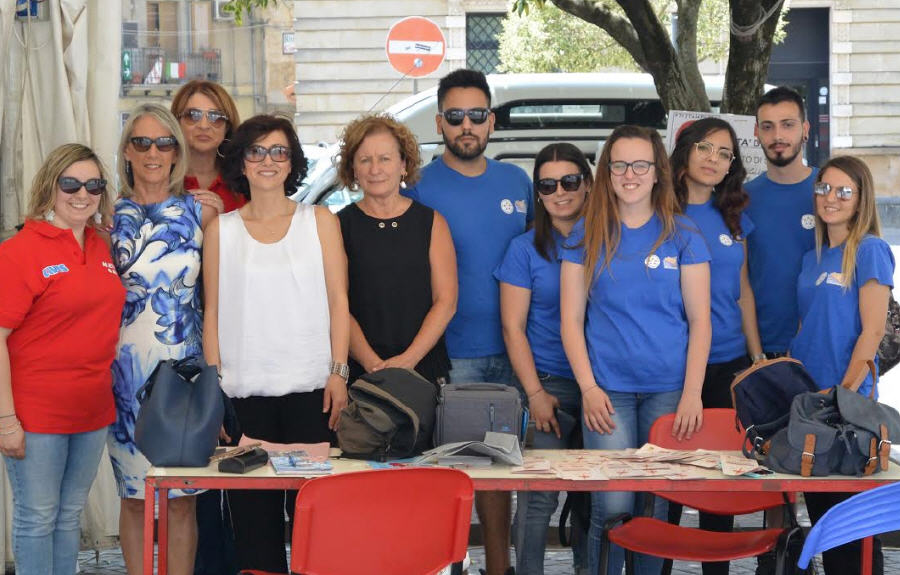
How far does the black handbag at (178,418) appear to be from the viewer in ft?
12.8

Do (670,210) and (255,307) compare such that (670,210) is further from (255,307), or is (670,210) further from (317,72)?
(317,72)

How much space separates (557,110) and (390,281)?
4.88m

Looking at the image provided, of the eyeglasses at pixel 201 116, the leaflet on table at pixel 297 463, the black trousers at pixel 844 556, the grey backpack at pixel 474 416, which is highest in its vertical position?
the eyeglasses at pixel 201 116

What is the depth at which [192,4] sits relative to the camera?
66.3 feet

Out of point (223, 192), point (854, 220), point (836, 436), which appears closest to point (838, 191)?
point (854, 220)

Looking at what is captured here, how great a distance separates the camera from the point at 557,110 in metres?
9.28

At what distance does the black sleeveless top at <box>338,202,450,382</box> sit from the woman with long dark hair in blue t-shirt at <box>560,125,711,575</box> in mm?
566

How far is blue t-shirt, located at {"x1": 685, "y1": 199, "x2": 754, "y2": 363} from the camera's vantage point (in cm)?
475

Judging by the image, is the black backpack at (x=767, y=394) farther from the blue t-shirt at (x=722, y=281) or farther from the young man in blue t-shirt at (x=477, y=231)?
the young man in blue t-shirt at (x=477, y=231)

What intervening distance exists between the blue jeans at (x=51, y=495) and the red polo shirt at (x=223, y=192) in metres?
1.10

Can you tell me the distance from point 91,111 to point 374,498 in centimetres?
281

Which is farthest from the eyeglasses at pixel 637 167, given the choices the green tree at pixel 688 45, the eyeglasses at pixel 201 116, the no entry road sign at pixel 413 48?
the no entry road sign at pixel 413 48

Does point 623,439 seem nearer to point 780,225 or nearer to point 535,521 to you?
point 535,521

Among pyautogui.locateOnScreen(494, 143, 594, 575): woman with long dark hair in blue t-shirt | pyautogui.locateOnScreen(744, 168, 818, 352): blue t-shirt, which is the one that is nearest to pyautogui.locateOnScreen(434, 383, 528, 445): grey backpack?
pyautogui.locateOnScreen(494, 143, 594, 575): woman with long dark hair in blue t-shirt
